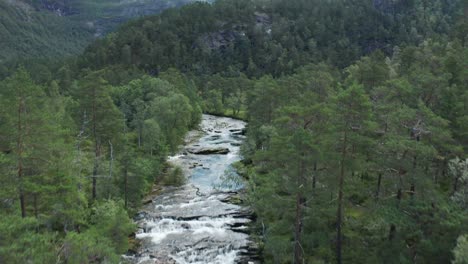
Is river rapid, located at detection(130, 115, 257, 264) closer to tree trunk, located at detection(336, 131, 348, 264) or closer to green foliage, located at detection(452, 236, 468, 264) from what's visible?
tree trunk, located at detection(336, 131, 348, 264)

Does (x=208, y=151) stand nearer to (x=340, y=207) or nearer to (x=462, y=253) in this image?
(x=340, y=207)

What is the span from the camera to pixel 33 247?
2234 cm

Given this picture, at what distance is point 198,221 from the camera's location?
48.8m

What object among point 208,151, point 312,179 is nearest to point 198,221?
point 312,179

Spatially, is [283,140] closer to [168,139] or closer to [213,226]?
[213,226]

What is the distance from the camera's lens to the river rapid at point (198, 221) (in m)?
41.0

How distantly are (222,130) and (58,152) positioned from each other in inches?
2759

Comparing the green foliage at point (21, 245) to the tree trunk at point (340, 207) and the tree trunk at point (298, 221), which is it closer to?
the tree trunk at point (298, 221)

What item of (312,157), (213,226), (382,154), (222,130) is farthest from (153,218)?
(222,130)

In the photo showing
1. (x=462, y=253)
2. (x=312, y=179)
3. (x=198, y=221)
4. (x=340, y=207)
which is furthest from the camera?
(x=198, y=221)

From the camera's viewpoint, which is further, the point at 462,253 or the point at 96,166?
the point at 96,166

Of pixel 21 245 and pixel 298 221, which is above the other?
pixel 21 245

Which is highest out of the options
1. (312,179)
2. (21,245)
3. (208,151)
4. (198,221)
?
(21,245)

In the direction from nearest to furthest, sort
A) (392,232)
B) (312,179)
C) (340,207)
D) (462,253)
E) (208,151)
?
(462,253) → (392,232) → (340,207) → (312,179) → (208,151)
